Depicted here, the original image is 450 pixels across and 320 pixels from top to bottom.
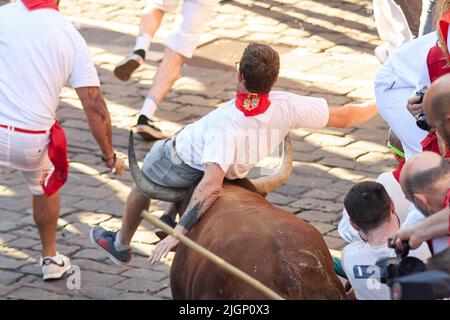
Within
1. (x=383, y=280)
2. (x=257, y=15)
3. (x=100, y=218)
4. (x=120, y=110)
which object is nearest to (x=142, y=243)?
(x=100, y=218)

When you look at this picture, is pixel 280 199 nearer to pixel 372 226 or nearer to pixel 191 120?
pixel 191 120

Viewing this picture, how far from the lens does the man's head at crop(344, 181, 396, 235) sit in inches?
203

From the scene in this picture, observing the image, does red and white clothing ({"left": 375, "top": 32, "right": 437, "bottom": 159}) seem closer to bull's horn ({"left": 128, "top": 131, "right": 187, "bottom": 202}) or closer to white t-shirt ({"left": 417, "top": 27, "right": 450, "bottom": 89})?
white t-shirt ({"left": 417, "top": 27, "right": 450, "bottom": 89})

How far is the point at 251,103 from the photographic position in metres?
6.04

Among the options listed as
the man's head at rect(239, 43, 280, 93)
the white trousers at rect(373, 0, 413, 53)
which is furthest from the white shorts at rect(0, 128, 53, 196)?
the white trousers at rect(373, 0, 413, 53)

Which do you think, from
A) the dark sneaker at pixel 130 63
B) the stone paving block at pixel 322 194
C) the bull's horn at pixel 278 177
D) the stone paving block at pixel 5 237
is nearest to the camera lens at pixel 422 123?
the bull's horn at pixel 278 177

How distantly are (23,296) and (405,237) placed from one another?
3.15m

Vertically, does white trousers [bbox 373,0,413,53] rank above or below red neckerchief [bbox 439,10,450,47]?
below

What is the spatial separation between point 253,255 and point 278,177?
1283 mm

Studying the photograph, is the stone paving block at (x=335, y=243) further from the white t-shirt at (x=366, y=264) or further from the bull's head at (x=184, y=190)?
the white t-shirt at (x=366, y=264)

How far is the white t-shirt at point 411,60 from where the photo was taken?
228 inches

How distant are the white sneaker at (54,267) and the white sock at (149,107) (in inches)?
90.3

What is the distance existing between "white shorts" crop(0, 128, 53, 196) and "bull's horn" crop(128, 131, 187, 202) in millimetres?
695

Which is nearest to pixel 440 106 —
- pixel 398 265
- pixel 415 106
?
pixel 398 265
